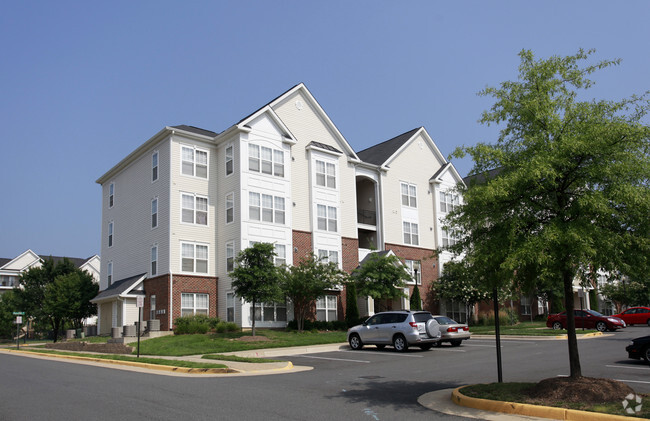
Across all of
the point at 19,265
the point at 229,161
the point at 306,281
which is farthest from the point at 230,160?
the point at 19,265

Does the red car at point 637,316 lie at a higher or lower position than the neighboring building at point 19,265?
lower

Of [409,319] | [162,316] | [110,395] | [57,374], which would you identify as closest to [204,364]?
[57,374]

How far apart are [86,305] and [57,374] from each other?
27.4 meters

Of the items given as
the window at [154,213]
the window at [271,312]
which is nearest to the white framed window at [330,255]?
the window at [271,312]

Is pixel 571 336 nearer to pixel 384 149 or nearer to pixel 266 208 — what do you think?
pixel 266 208

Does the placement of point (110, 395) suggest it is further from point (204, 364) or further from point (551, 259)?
point (551, 259)

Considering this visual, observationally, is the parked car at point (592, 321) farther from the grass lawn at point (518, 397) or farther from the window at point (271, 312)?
the grass lawn at point (518, 397)

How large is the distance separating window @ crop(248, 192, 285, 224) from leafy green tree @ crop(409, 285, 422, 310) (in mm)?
11532

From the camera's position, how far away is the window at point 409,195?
141 feet

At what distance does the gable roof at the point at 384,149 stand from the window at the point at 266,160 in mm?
9286

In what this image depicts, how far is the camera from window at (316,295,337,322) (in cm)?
3547

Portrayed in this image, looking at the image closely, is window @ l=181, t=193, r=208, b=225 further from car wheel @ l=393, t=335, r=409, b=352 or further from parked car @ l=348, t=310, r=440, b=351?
car wheel @ l=393, t=335, r=409, b=352

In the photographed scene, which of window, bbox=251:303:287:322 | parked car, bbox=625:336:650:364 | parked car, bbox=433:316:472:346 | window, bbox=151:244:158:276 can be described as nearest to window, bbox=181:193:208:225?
window, bbox=151:244:158:276

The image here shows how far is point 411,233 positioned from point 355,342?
1930 centimetres
